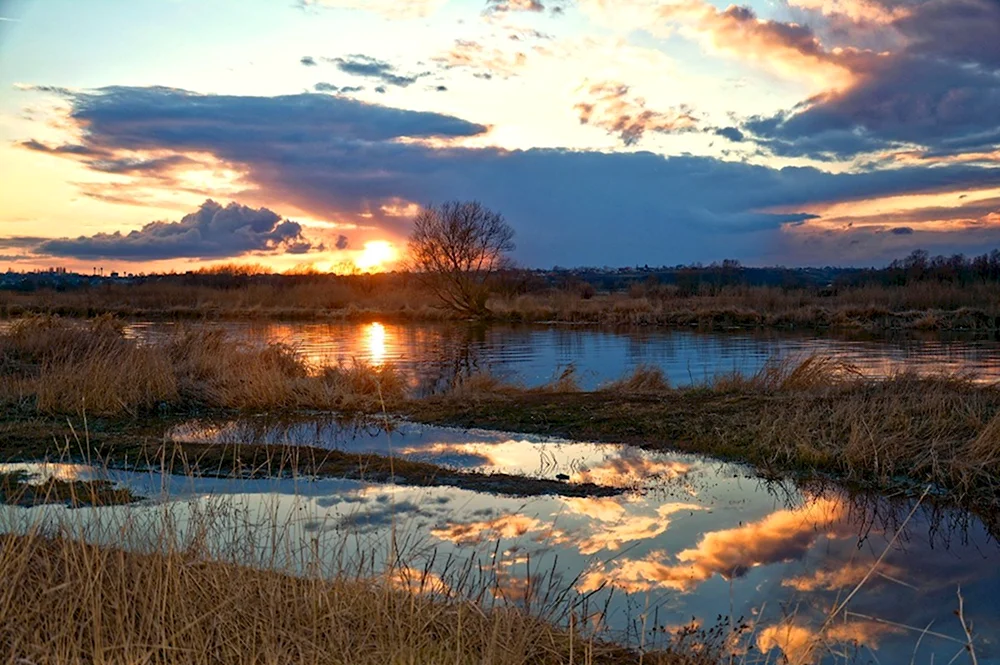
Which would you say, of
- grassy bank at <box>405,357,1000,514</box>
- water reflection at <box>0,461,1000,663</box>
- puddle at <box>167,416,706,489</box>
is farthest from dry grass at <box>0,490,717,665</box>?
grassy bank at <box>405,357,1000,514</box>

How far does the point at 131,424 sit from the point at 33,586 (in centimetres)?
945

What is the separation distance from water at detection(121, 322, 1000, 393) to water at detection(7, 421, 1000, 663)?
9.01 metres

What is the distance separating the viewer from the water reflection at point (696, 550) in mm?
5871

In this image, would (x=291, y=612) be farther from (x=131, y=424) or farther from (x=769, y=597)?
(x=131, y=424)

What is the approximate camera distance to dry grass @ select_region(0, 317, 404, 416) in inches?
583

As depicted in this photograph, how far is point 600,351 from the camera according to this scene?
30.1 m

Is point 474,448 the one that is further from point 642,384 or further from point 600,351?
point 600,351

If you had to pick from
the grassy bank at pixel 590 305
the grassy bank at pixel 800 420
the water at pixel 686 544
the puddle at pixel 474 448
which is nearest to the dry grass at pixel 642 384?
the grassy bank at pixel 800 420

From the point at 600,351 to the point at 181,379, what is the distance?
17.2 meters

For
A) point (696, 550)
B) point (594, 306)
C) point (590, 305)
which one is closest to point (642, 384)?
point (696, 550)

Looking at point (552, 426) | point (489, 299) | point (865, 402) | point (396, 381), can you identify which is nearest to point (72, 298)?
point (489, 299)

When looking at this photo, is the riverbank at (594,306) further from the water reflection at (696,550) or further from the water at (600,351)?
the water reflection at (696,550)

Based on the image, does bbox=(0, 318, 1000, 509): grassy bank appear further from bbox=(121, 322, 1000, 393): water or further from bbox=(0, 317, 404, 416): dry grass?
bbox=(121, 322, 1000, 393): water

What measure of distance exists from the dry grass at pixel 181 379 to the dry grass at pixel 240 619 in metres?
10.0
